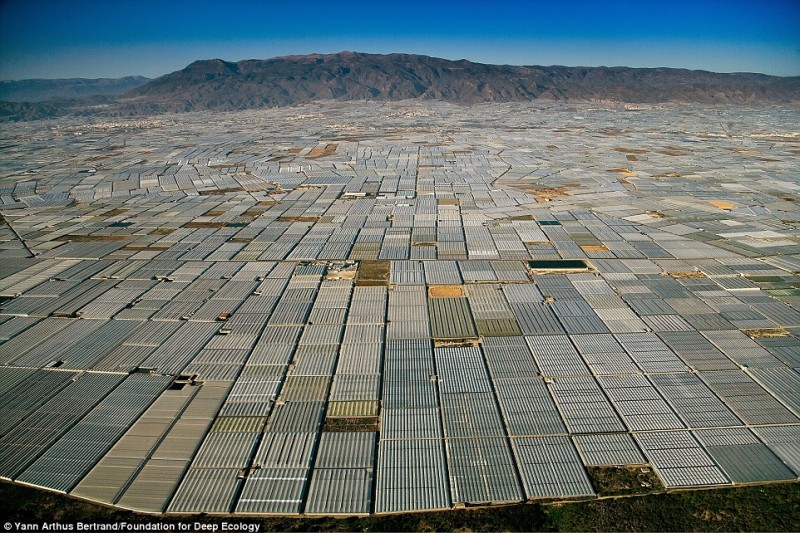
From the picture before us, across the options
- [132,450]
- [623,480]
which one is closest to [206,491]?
[132,450]

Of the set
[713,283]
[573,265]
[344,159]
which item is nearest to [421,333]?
[573,265]

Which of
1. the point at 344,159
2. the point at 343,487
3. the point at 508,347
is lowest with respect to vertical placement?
the point at 343,487

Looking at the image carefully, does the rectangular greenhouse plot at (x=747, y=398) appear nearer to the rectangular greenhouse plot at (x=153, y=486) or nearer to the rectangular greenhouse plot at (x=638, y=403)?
the rectangular greenhouse plot at (x=638, y=403)

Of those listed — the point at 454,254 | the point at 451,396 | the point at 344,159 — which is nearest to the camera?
the point at 451,396

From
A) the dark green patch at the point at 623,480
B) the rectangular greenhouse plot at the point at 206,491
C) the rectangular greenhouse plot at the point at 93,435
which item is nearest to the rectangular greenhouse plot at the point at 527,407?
the dark green patch at the point at 623,480

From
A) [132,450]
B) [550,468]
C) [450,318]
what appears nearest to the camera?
[550,468]

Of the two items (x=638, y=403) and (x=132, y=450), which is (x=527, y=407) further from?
(x=132, y=450)

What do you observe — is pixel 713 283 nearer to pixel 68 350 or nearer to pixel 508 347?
pixel 508 347
